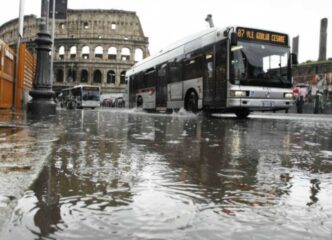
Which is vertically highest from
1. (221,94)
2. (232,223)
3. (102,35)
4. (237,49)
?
(102,35)

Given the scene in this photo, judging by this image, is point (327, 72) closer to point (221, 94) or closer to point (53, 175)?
point (221, 94)

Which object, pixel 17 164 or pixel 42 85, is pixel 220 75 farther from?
pixel 17 164

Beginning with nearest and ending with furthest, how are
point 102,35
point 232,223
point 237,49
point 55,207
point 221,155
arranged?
1. point 232,223
2. point 55,207
3. point 221,155
4. point 237,49
5. point 102,35

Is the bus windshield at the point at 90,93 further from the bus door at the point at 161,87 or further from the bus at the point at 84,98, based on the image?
the bus door at the point at 161,87

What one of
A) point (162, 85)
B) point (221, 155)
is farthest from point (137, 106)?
point (221, 155)

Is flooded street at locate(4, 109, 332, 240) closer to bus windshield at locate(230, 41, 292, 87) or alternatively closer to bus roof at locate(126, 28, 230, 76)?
bus windshield at locate(230, 41, 292, 87)

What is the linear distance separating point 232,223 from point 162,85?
55.8 ft

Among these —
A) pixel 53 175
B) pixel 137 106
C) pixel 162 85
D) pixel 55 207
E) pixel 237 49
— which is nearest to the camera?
pixel 55 207

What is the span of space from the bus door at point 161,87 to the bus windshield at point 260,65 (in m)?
5.38

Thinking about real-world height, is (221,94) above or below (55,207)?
above

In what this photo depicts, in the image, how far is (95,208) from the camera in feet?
6.93

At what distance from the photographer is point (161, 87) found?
746 inches

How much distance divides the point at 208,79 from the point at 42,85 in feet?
17.7

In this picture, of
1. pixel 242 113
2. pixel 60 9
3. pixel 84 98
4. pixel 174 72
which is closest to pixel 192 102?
pixel 242 113
